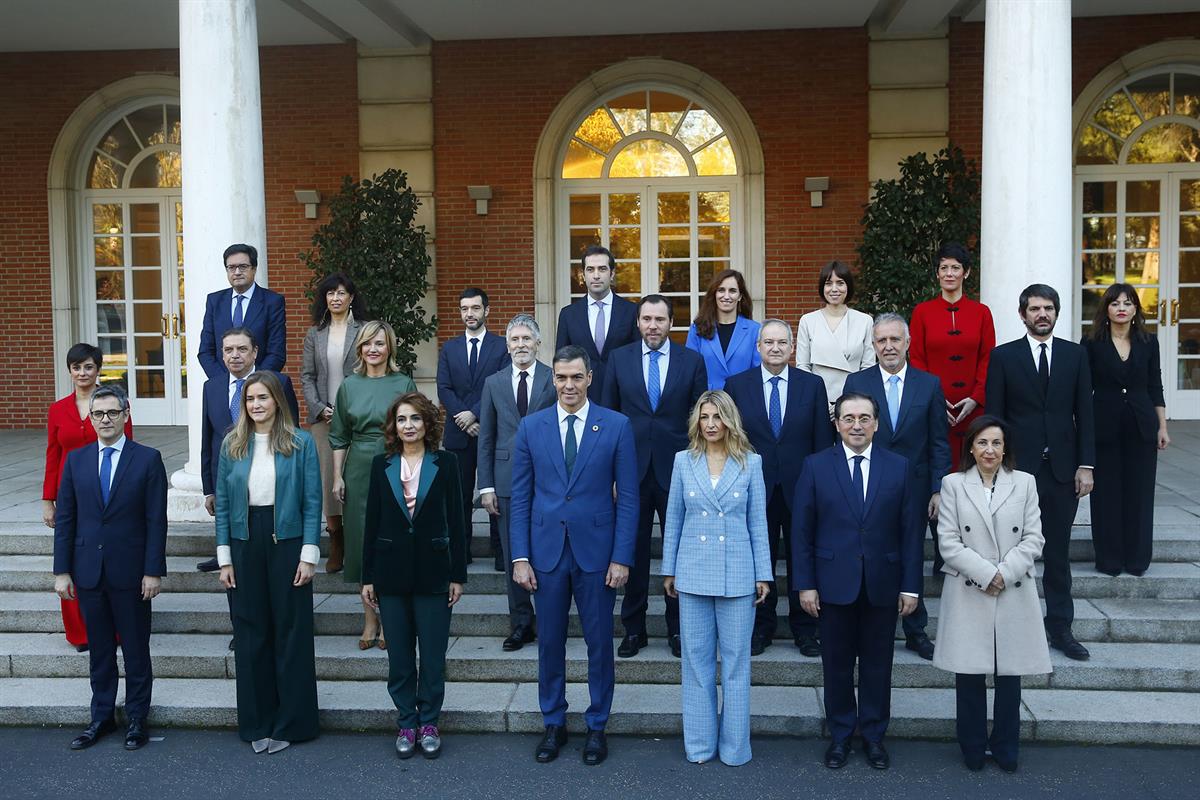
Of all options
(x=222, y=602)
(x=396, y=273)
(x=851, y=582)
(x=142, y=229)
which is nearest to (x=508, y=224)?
(x=396, y=273)

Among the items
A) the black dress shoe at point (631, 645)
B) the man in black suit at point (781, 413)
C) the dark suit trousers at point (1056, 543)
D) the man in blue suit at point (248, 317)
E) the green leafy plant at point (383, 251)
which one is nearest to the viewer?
the man in black suit at point (781, 413)

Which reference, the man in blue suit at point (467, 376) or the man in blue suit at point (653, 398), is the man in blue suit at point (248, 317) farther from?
the man in blue suit at point (653, 398)

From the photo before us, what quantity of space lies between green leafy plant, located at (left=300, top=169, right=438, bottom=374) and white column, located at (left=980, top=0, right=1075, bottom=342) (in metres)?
6.12

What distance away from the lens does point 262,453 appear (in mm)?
4887

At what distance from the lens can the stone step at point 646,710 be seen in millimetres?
4926

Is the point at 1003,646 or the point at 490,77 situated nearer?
the point at 1003,646

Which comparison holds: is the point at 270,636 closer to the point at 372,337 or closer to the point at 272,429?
the point at 272,429

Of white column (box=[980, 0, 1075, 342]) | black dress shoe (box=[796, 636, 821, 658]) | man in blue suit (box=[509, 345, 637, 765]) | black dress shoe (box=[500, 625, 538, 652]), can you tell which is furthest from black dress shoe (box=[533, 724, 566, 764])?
white column (box=[980, 0, 1075, 342])

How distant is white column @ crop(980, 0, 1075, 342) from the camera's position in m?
6.71

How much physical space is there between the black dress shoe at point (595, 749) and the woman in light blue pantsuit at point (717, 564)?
1.21 ft

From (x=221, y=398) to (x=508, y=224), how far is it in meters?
6.50

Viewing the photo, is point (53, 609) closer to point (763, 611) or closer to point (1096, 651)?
point (763, 611)

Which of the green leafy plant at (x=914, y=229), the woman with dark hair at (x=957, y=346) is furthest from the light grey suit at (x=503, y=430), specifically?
the green leafy plant at (x=914, y=229)

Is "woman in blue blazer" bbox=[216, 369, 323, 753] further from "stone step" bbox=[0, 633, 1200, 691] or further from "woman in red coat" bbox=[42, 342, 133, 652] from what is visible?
"woman in red coat" bbox=[42, 342, 133, 652]
